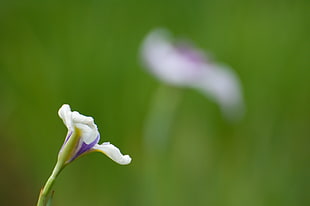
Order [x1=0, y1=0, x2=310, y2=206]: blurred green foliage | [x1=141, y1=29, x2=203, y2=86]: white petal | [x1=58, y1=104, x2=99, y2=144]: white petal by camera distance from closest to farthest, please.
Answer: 1. [x1=58, y1=104, x2=99, y2=144]: white petal
2. [x1=141, y1=29, x2=203, y2=86]: white petal
3. [x1=0, y1=0, x2=310, y2=206]: blurred green foliage

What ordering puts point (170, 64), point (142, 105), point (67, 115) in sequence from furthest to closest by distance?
point (142, 105)
point (170, 64)
point (67, 115)

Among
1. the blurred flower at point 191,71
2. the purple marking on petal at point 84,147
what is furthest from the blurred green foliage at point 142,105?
the purple marking on petal at point 84,147

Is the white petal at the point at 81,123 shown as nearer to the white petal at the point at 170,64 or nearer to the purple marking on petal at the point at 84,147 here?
the purple marking on petal at the point at 84,147

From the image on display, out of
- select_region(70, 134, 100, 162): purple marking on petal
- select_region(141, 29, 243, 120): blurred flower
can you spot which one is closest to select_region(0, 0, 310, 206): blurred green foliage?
select_region(141, 29, 243, 120): blurred flower

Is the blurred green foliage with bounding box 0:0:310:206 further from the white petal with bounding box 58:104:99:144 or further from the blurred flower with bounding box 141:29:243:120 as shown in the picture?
the white petal with bounding box 58:104:99:144

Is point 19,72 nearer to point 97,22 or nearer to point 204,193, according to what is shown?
point 97,22

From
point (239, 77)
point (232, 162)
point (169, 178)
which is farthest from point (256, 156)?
point (239, 77)

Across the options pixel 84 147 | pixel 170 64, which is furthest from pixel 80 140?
pixel 170 64

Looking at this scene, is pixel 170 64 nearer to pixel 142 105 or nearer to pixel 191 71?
pixel 191 71
